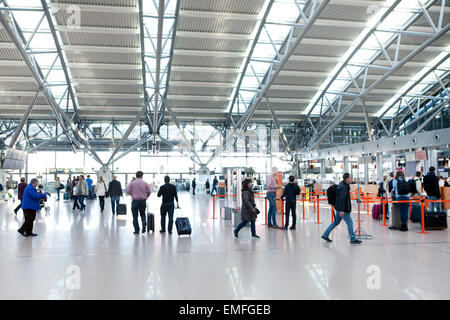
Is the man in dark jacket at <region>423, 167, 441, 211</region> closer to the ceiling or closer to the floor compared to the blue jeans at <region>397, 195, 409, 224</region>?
closer to the ceiling

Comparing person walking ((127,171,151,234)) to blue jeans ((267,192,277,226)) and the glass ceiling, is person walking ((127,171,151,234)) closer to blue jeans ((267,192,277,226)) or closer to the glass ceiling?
blue jeans ((267,192,277,226))

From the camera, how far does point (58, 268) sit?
23.6 ft

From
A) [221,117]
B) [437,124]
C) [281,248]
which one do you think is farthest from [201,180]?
[281,248]

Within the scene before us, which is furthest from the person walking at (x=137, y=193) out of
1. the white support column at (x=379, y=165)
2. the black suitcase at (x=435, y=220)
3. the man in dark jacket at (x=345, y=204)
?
the white support column at (x=379, y=165)

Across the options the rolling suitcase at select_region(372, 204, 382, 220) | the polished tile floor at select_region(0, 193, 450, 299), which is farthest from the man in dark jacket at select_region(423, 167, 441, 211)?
the polished tile floor at select_region(0, 193, 450, 299)

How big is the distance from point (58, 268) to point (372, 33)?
77.8ft

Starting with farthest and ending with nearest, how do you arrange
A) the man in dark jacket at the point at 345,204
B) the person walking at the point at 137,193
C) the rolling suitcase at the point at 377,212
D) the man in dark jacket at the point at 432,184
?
the rolling suitcase at the point at 377,212
the man in dark jacket at the point at 432,184
the person walking at the point at 137,193
the man in dark jacket at the point at 345,204

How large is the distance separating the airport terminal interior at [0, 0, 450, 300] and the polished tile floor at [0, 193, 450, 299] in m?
0.05

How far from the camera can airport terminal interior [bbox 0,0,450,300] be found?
22.9 ft

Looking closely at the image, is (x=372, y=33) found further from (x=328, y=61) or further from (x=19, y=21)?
(x=19, y=21)

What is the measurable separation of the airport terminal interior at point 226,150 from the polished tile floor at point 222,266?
0.05m

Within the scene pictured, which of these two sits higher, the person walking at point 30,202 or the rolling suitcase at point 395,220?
the person walking at point 30,202

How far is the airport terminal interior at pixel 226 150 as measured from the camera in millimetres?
6988

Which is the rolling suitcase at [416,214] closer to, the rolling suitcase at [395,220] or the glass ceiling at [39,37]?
the rolling suitcase at [395,220]
